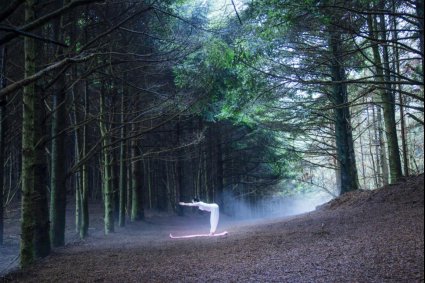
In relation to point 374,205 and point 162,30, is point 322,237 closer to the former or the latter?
point 374,205

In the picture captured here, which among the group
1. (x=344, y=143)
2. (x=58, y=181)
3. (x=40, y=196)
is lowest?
(x=40, y=196)

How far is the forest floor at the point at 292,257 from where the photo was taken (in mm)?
5383

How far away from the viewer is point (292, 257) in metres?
6.92

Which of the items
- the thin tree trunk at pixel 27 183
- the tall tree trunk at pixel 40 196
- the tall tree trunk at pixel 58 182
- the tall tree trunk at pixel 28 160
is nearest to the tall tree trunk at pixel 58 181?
the tall tree trunk at pixel 58 182

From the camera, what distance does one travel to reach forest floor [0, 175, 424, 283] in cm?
538

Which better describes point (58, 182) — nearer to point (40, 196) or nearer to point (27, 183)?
point (40, 196)

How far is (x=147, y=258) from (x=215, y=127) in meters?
20.5

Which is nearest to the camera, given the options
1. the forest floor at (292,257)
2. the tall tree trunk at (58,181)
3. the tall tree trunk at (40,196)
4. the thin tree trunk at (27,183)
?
the forest floor at (292,257)

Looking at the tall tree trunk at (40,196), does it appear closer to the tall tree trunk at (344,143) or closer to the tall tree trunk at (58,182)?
the tall tree trunk at (58,182)

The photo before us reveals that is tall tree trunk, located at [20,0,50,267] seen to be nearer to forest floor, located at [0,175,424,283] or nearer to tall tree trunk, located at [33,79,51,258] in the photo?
forest floor, located at [0,175,424,283]

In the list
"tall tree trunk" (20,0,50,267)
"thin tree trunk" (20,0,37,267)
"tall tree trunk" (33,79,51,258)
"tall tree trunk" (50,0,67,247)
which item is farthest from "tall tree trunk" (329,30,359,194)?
"thin tree trunk" (20,0,37,267)

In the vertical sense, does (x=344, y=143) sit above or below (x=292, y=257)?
above

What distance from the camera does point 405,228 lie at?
6684mm

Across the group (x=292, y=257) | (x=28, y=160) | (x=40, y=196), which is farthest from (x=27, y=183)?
(x=292, y=257)
